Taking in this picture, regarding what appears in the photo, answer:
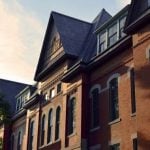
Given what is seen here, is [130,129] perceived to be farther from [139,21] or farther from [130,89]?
[139,21]

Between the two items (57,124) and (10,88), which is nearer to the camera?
(57,124)

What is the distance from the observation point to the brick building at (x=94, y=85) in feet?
65.9

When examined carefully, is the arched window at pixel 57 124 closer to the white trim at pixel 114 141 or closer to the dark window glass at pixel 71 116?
the dark window glass at pixel 71 116

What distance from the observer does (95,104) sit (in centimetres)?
2492

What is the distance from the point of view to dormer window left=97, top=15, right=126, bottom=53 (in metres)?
24.4

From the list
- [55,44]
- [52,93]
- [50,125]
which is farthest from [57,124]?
[55,44]

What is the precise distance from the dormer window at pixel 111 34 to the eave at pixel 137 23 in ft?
9.24

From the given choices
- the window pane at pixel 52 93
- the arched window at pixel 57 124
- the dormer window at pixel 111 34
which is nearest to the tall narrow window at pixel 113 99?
the dormer window at pixel 111 34

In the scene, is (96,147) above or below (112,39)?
below

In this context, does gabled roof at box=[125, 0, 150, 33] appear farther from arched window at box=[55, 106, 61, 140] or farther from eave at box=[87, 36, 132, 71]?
arched window at box=[55, 106, 61, 140]

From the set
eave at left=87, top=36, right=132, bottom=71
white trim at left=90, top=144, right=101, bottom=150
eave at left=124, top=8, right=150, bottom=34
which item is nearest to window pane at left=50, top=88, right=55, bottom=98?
eave at left=87, top=36, right=132, bottom=71

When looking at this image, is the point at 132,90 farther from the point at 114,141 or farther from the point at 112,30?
the point at 112,30

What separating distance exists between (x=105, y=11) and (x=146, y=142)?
55.6 ft

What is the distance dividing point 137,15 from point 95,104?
676 centimetres
